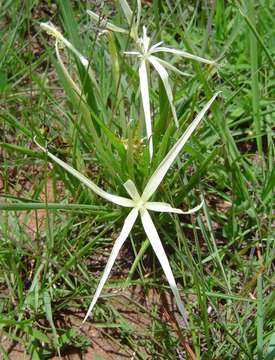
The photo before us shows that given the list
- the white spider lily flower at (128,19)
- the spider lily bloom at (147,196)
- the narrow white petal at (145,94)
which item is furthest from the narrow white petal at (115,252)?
the white spider lily flower at (128,19)

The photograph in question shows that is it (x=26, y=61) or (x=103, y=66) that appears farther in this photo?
(x=26, y=61)

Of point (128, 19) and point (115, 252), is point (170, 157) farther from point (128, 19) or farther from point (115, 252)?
point (128, 19)

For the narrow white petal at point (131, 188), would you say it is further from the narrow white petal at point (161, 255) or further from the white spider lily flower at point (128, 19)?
the white spider lily flower at point (128, 19)

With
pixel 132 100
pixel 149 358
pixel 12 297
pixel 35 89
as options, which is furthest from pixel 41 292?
pixel 35 89

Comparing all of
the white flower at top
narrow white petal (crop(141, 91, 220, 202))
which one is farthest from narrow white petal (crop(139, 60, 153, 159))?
narrow white petal (crop(141, 91, 220, 202))

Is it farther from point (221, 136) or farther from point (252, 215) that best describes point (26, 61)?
point (252, 215)
